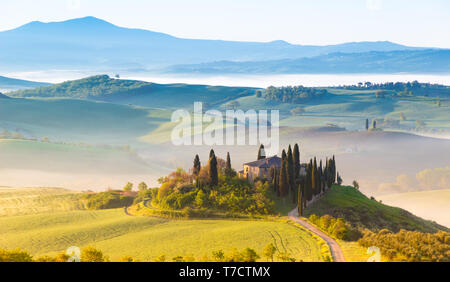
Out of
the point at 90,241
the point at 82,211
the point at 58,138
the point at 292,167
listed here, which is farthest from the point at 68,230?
the point at 58,138

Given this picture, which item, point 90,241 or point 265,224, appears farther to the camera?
point 265,224

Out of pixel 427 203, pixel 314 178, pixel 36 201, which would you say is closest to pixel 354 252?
pixel 314 178

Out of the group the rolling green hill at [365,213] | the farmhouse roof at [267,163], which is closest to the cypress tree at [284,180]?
the rolling green hill at [365,213]

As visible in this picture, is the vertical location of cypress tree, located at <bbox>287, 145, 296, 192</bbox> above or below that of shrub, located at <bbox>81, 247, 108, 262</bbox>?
above

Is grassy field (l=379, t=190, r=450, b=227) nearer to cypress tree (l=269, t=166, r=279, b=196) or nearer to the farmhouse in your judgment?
the farmhouse

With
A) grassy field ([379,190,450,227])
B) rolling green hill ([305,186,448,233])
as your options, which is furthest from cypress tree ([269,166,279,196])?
grassy field ([379,190,450,227])
